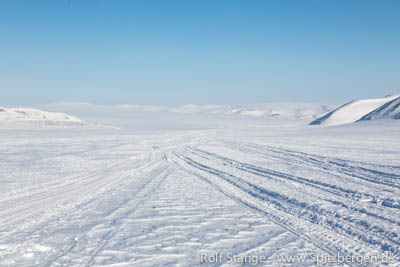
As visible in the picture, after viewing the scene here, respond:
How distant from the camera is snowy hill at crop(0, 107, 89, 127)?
68125 millimetres

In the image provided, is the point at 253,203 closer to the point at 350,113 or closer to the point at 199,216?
the point at 199,216

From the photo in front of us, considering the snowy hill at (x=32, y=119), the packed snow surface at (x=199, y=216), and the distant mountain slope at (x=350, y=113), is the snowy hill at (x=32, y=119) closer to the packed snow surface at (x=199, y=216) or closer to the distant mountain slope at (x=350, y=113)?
the packed snow surface at (x=199, y=216)

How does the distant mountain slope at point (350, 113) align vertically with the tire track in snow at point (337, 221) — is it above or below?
above

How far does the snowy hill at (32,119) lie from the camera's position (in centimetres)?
6812

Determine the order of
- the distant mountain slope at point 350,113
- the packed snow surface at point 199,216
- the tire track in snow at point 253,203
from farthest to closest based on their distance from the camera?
the distant mountain slope at point 350,113 → the tire track in snow at point 253,203 → the packed snow surface at point 199,216

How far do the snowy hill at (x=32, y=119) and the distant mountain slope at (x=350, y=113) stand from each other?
6619 centimetres

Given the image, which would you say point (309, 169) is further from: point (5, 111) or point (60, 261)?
point (5, 111)

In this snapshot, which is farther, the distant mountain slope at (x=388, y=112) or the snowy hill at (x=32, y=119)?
the snowy hill at (x=32, y=119)

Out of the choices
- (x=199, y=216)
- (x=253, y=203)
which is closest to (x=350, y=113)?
(x=253, y=203)

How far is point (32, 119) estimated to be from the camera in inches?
2849

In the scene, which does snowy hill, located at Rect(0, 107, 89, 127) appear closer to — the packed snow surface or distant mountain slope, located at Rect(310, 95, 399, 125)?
the packed snow surface

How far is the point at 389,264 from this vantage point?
464 cm

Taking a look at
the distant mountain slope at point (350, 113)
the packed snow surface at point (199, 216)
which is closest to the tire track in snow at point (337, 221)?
the packed snow surface at point (199, 216)

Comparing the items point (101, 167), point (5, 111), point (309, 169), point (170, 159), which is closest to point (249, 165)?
point (309, 169)
